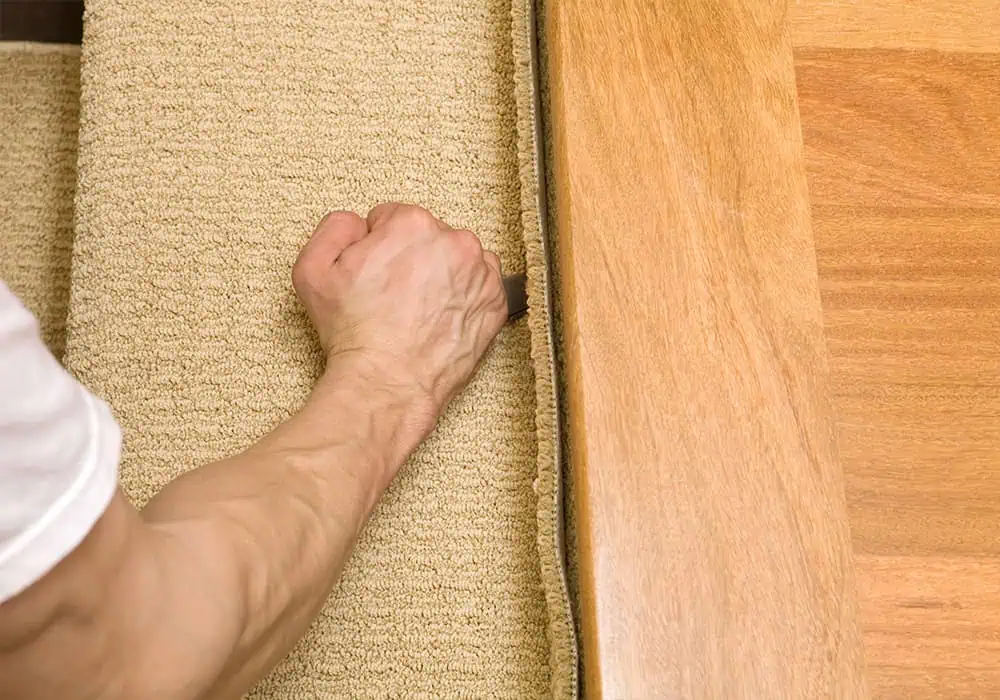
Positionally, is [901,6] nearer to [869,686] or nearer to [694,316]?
[694,316]

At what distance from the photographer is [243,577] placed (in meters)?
0.50

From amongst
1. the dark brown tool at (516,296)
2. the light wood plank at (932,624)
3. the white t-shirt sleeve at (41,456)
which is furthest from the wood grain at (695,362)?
the white t-shirt sleeve at (41,456)

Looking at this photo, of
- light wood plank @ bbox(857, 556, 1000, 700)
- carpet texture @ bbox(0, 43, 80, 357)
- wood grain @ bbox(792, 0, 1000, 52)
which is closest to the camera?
light wood plank @ bbox(857, 556, 1000, 700)

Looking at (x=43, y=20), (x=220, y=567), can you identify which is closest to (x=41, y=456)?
(x=220, y=567)

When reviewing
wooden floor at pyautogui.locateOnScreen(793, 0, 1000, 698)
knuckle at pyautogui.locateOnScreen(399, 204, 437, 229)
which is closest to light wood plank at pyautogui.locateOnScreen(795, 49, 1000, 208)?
wooden floor at pyautogui.locateOnScreen(793, 0, 1000, 698)

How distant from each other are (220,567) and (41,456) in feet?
0.61

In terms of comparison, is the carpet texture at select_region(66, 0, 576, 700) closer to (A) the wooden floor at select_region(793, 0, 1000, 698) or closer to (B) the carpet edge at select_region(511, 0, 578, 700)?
(B) the carpet edge at select_region(511, 0, 578, 700)

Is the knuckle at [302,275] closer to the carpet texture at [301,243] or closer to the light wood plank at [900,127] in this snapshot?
the carpet texture at [301,243]

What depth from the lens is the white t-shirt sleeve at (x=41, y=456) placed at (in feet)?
1.00

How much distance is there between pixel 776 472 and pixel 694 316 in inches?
3.8

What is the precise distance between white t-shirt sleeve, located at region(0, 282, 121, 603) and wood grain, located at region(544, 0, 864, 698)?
25 cm

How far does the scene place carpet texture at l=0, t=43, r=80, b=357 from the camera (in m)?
0.82

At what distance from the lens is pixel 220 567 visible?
0.48m

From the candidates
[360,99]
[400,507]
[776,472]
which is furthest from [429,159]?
[776,472]
